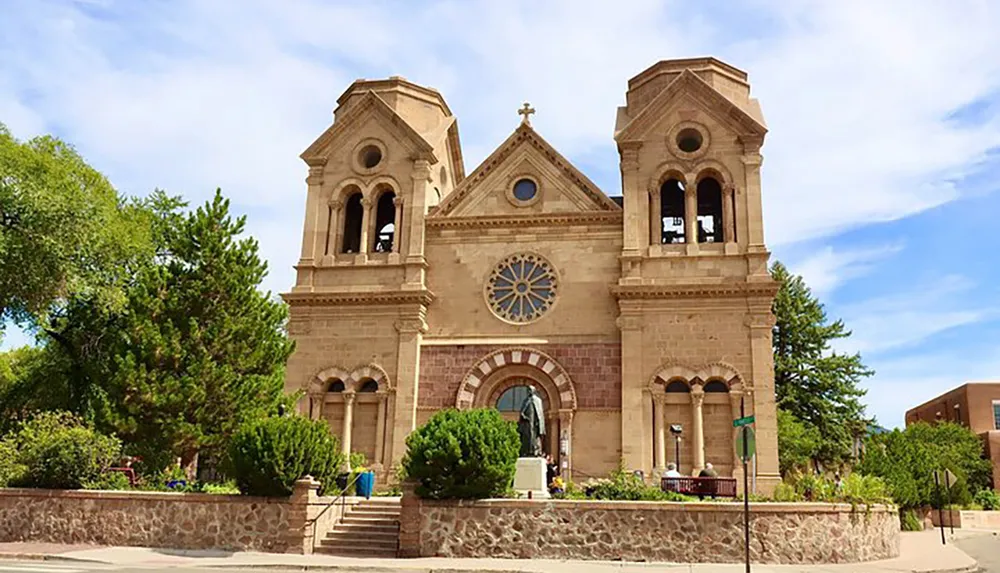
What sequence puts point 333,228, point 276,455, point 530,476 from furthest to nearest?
point 333,228 < point 530,476 < point 276,455

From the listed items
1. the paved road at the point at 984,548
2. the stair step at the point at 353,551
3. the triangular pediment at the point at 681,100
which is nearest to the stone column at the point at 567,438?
the stair step at the point at 353,551

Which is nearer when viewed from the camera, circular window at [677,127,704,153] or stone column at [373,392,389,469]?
stone column at [373,392,389,469]

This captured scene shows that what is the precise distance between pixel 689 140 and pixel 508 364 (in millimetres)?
11075

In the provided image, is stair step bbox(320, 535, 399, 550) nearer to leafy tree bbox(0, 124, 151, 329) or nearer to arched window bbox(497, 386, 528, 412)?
arched window bbox(497, 386, 528, 412)

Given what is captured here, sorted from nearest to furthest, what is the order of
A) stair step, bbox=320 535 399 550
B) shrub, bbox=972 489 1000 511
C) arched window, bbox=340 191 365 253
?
stair step, bbox=320 535 399 550 < arched window, bbox=340 191 365 253 < shrub, bbox=972 489 1000 511

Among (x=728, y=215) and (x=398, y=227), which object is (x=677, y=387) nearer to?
(x=728, y=215)

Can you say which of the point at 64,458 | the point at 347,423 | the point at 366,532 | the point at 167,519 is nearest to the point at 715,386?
the point at 347,423

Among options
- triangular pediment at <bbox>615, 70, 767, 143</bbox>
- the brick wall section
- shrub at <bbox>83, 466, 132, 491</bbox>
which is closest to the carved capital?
the brick wall section

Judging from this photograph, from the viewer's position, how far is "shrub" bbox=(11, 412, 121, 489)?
68.4 ft

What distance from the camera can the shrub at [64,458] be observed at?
68.4ft

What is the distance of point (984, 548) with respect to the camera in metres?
26.7

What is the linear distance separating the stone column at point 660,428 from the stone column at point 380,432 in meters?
9.52

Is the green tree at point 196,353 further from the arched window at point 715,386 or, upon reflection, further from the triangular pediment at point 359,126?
the arched window at point 715,386

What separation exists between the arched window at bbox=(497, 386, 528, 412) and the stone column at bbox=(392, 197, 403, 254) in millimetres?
6768
